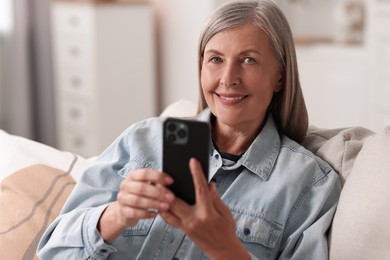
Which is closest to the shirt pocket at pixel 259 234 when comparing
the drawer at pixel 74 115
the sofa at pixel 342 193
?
the sofa at pixel 342 193

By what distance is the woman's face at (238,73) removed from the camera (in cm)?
142

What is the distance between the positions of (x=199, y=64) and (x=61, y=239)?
0.46 metres

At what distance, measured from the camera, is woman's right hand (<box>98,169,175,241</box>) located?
44.4 inches

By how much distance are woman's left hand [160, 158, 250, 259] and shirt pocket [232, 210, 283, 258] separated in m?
0.23

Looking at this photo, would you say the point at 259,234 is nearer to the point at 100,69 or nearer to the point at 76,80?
the point at 100,69

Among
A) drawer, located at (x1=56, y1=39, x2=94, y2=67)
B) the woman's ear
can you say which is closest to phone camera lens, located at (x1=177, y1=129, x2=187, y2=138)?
the woman's ear

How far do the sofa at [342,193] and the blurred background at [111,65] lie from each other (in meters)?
2.37

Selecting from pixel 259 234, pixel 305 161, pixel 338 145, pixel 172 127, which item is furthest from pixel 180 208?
pixel 338 145

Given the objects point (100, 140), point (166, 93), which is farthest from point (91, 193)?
point (166, 93)

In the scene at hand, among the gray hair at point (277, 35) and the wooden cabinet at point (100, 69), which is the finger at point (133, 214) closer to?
the gray hair at point (277, 35)

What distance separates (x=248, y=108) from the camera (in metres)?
1.44

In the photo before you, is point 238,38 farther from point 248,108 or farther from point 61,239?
point 61,239

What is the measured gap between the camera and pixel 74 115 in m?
4.43

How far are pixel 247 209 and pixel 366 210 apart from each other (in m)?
0.23
